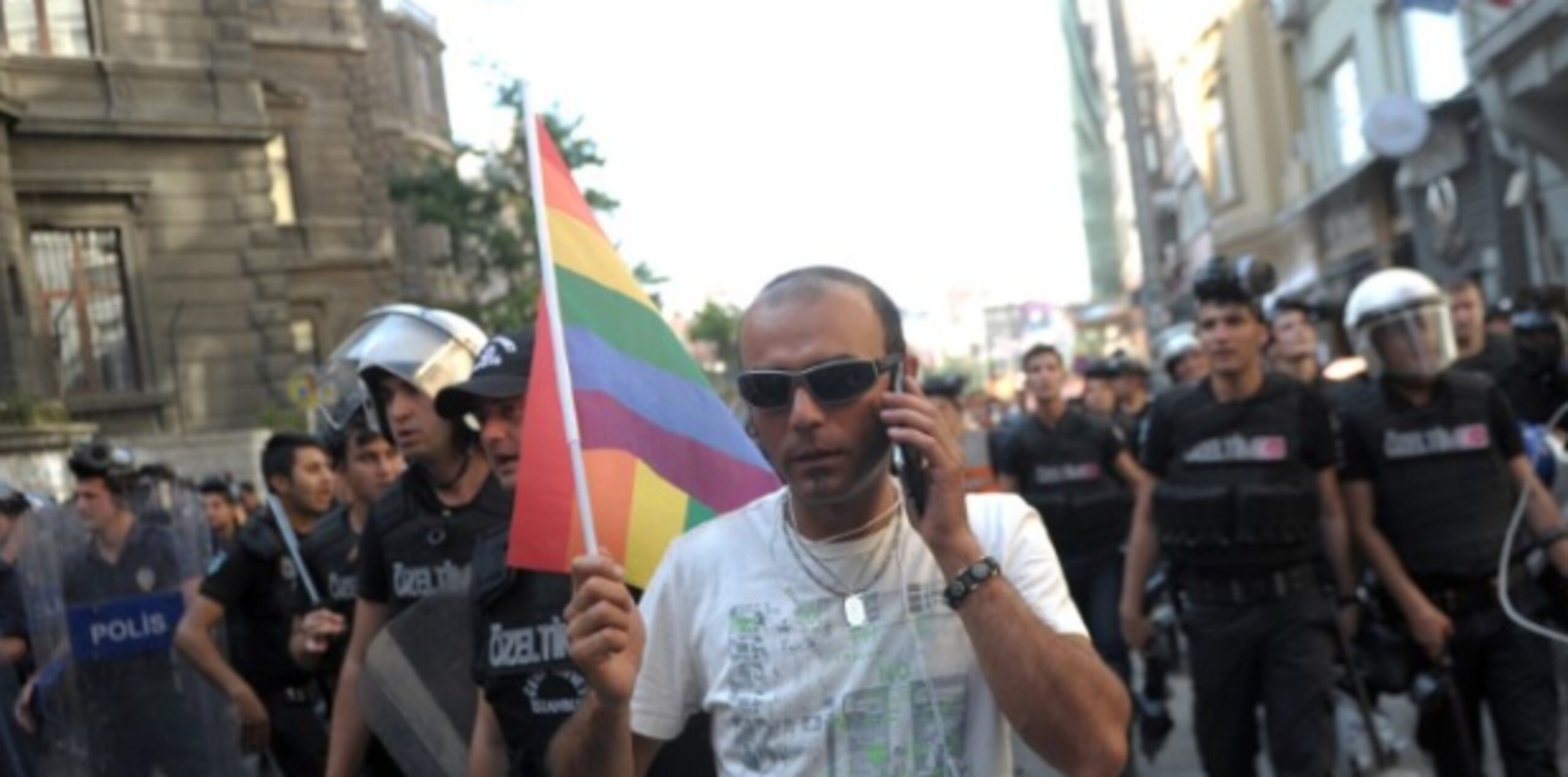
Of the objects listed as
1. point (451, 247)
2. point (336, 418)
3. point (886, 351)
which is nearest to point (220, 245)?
point (451, 247)

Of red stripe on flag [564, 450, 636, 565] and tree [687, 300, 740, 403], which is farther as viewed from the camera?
tree [687, 300, 740, 403]

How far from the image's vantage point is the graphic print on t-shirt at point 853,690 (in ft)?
9.44

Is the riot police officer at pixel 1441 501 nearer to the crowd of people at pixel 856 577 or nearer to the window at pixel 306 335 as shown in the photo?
A: the crowd of people at pixel 856 577

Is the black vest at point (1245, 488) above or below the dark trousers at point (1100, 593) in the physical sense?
above

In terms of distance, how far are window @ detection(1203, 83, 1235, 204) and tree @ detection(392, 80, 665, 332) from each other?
1170 cm

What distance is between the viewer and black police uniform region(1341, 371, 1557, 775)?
6.50 m

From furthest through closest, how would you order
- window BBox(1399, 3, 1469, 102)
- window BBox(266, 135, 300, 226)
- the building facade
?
1. window BBox(266, 135, 300, 226)
2. the building facade
3. window BBox(1399, 3, 1469, 102)

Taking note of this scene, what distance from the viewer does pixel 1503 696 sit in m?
6.48

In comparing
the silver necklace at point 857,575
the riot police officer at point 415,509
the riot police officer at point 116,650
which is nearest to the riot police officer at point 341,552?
the riot police officer at point 415,509

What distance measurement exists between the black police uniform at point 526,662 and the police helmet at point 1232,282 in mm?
2995

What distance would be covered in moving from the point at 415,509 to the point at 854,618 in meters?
2.21

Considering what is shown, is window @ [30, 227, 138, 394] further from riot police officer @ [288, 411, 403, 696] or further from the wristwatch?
the wristwatch

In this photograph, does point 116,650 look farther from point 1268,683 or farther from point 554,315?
point 554,315

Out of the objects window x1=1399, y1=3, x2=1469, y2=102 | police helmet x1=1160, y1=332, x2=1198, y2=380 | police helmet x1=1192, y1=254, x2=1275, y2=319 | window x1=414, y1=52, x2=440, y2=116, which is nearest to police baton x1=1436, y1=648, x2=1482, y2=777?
police helmet x1=1192, y1=254, x2=1275, y2=319
